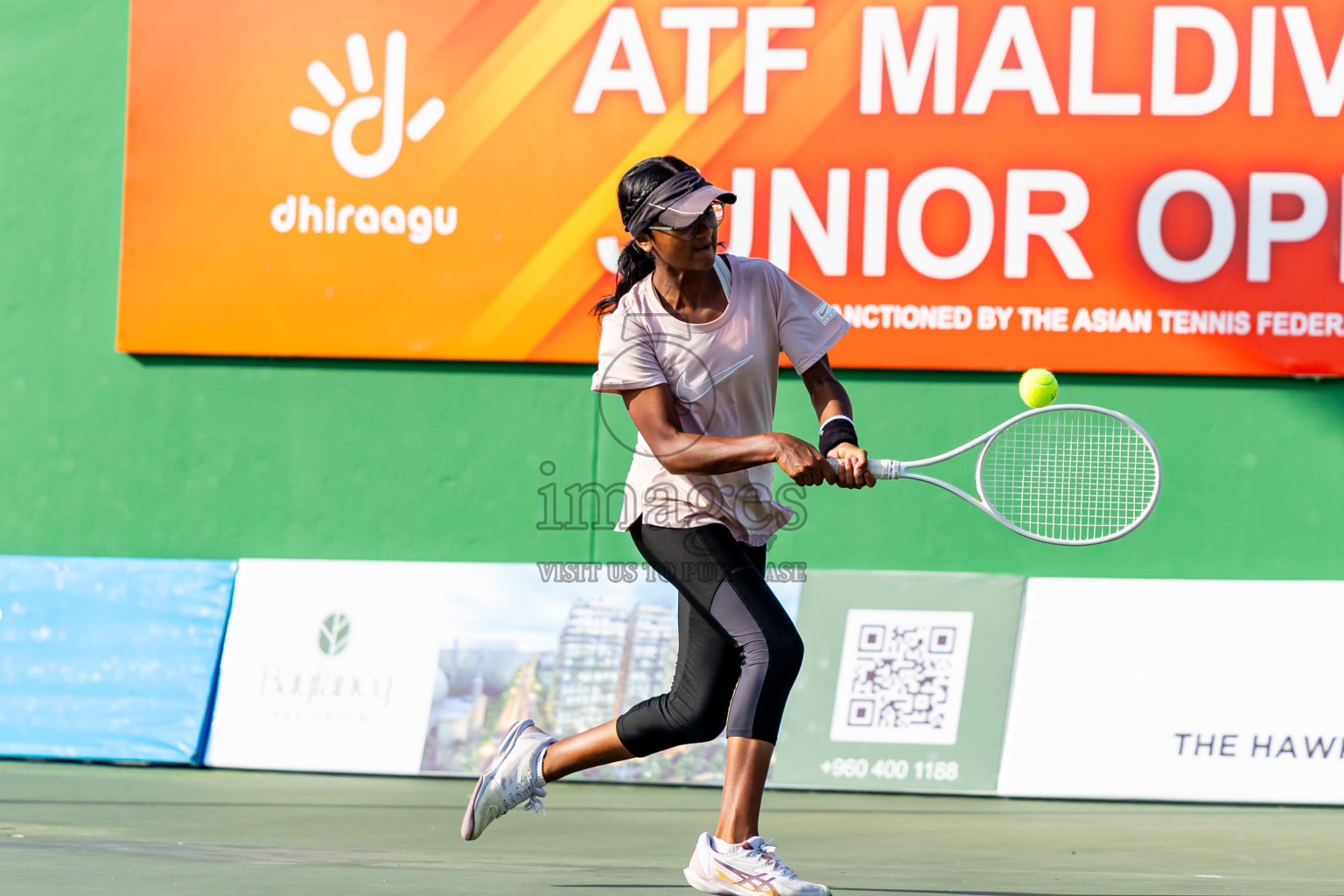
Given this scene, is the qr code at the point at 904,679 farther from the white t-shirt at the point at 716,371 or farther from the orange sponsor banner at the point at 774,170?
the white t-shirt at the point at 716,371

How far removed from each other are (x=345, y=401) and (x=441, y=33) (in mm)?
1641

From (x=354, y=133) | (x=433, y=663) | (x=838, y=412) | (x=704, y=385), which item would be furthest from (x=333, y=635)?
(x=838, y=412)

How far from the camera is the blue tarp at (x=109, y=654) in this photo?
566 centimetres

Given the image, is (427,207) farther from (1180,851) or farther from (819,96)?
(1180,851)

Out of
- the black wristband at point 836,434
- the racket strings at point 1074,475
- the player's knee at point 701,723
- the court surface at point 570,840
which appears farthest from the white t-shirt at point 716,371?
the racket strings at point 1074,475

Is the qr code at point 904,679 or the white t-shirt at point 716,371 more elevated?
the white t-shirt at point 716,371

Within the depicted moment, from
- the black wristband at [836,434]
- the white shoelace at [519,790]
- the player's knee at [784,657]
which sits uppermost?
the black wristband at [836,434]

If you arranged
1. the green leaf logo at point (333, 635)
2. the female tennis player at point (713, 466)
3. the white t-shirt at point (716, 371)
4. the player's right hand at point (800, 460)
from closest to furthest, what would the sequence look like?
the player's right hand at point (800, 460) < the female tennis player at point (713, 466) < the white t-shirt at point (716, 371) < the green leaf logo at point (333, 635)

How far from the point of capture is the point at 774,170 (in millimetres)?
5918

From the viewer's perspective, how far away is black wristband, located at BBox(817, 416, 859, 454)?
3051 mm

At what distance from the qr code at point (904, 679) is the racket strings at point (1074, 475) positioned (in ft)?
2.33

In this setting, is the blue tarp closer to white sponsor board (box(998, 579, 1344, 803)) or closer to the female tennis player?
the female tennis player

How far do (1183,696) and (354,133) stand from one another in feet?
13.4

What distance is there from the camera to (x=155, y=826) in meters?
4.34
